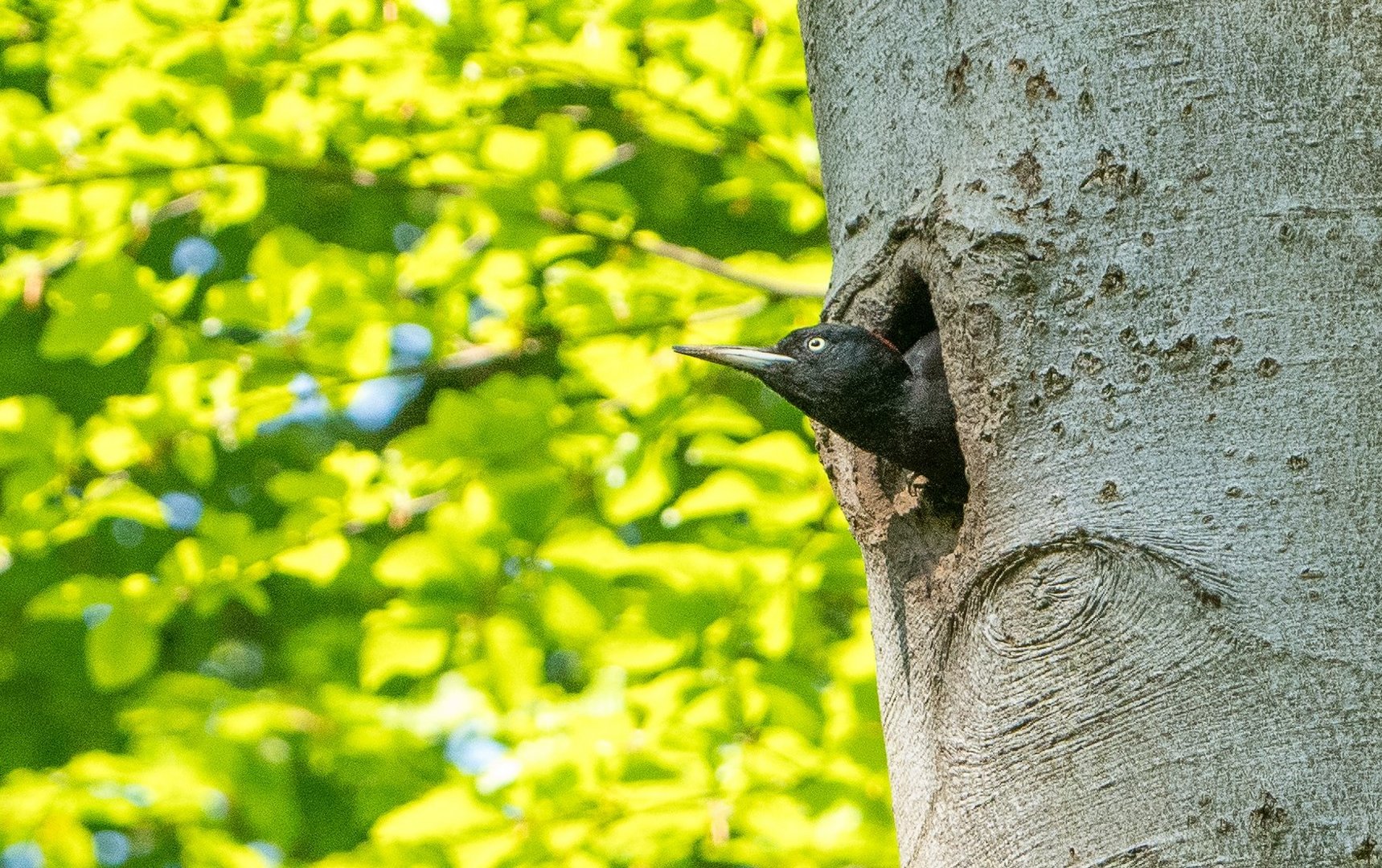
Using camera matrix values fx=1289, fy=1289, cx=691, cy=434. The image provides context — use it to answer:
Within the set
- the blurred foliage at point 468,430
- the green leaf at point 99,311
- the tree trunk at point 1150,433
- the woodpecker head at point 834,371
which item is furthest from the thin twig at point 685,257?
the tree trunk at point 1150,433

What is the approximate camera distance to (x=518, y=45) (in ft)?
10.9

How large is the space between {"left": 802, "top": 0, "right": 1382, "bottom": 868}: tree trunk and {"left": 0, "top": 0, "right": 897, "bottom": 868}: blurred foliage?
1.68 meters

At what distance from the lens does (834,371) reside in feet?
5.06

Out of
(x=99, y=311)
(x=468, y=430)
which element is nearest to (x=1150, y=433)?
(x=468, y=430)

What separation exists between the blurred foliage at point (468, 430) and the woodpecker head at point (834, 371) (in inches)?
53.3

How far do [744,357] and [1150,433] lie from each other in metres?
0.65

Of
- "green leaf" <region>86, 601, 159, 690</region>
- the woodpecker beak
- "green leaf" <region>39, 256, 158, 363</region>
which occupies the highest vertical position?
"green leaf" <region>39, 256, 158, 363</region>

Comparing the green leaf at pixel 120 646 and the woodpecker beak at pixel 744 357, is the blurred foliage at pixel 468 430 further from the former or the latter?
the woodpecker beak at pixel 744 357

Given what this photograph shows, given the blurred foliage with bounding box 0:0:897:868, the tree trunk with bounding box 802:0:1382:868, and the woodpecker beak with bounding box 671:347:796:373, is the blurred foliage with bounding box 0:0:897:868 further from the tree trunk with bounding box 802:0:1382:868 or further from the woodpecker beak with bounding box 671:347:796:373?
the tree trunk with bounding box 802:0:1382:868

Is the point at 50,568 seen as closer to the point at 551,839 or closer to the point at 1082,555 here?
the point at 551,839

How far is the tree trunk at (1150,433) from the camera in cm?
105

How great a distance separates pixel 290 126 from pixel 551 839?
1.92 meters

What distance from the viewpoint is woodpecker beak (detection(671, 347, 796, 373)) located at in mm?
1630

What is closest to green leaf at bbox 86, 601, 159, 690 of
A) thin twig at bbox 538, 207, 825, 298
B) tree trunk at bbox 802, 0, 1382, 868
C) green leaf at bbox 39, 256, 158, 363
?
green leaf at bbox 39, 256, 158, 363
